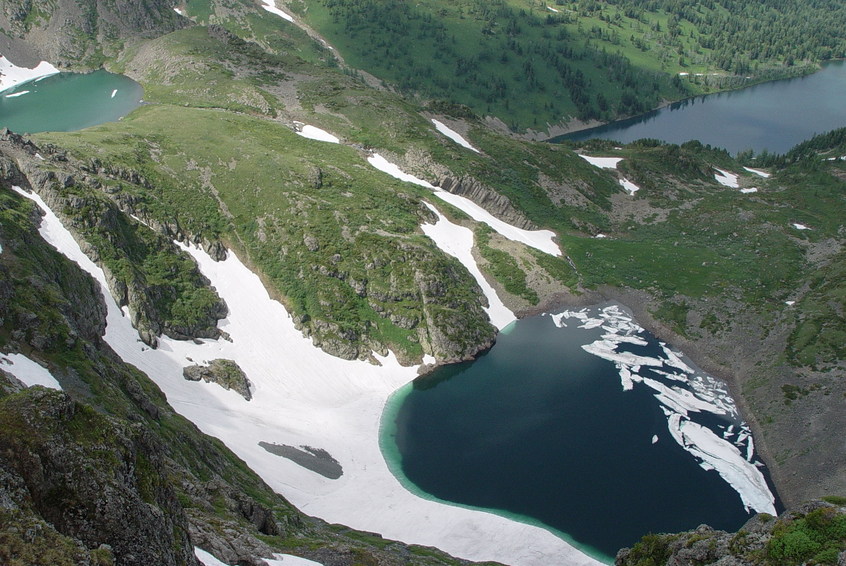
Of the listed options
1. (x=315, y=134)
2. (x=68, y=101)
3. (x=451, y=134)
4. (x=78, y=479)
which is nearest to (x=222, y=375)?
(x=78, y=479)

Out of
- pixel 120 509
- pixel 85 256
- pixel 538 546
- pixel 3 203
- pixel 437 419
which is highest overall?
pixel 120 509

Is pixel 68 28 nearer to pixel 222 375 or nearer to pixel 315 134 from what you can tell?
pixel 315 134

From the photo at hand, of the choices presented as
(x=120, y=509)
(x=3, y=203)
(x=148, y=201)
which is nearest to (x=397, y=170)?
(x=148, y=201)

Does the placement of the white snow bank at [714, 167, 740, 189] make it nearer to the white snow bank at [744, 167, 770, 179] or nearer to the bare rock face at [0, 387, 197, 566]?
the white snow bank at [744, 167, 770, 179]

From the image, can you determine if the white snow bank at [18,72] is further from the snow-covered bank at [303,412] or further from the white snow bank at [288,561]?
the white snow bank at [288,561]

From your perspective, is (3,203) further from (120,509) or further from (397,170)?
(397,170)

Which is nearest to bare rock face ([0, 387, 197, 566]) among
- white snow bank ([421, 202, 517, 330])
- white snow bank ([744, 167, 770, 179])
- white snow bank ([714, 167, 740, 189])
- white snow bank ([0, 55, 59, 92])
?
white snow bank ([421, 202, 517, 330])
